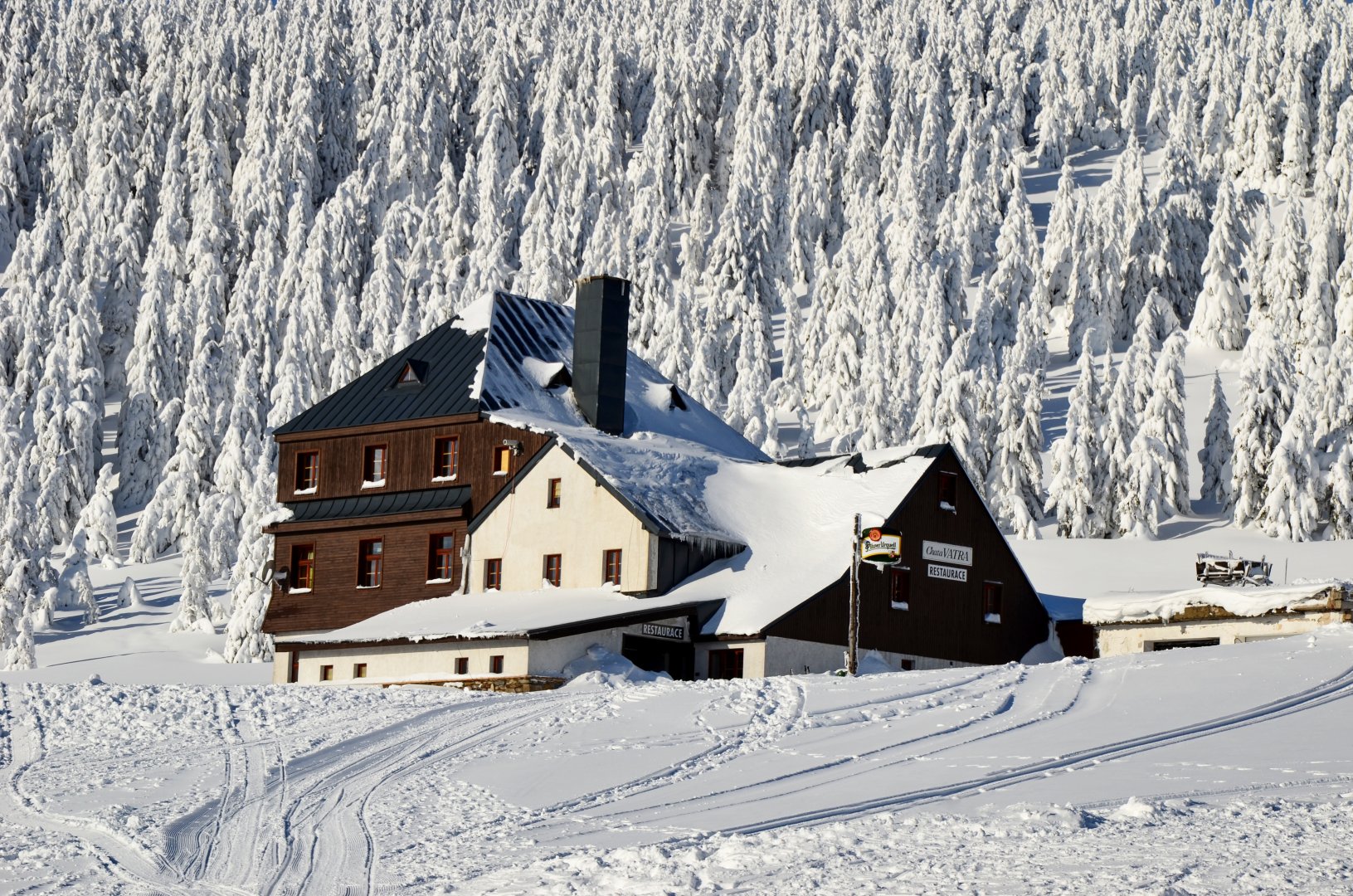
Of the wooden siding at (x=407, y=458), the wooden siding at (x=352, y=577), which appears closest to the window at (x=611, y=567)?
the wooden siding at (x=407, y=458)

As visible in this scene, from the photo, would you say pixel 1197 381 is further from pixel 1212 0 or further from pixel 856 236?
pixel 1212 0

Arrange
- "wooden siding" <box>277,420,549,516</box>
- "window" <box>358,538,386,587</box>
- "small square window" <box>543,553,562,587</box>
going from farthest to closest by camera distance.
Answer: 1. "window" <box>358,538,386,587</box>
2. "wooden siding" <box>277,420,549,516</box>
3. "small square window" <box>543,553,562,587</box>

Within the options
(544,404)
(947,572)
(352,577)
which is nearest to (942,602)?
(947,572)

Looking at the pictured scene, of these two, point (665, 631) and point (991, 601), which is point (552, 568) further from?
point (991, 601)

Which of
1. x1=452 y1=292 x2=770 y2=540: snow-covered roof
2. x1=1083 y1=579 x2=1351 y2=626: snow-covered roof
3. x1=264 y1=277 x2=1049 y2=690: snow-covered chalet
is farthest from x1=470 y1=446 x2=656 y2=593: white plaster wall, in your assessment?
x1=1083 y1=579 x2=1351 y2=626: snow-covered roof

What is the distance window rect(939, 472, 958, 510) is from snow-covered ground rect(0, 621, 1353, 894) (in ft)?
41.5

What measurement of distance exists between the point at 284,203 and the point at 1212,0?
92.8 m

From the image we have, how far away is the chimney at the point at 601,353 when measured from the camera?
49.2m

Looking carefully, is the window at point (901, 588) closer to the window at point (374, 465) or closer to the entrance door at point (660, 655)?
the entrance door at point (660, 655)

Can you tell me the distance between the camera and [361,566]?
49.2m

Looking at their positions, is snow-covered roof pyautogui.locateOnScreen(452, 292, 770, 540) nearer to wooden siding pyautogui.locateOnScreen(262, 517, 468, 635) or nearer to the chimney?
the chimney

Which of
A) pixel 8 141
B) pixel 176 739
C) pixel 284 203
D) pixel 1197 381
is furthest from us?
pixel 8 141

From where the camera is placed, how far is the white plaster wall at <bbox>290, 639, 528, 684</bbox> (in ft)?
133

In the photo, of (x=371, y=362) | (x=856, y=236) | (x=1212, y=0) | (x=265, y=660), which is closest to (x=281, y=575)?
(x=265, y=660)
